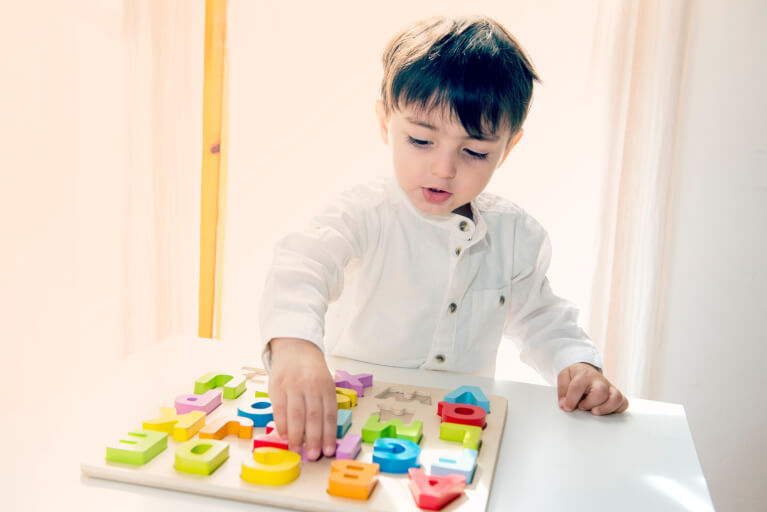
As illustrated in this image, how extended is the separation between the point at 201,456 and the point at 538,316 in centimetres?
68

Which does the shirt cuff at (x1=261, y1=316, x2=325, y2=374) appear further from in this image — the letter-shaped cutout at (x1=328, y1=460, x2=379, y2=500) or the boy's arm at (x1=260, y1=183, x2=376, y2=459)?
the letter-shaped cutout at (x1=328, y1=460, x2=379, y2=500)

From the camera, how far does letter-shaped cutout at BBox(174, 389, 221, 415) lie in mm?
707

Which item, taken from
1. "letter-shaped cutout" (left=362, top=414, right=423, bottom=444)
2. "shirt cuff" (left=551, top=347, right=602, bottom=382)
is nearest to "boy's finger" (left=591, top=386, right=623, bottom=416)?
"shirt cuff" (left=551, top=347, right=602, bottom=382)

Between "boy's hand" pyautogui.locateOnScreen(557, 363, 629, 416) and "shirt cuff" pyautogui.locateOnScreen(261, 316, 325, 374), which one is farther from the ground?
"shirt cuff" pyautogui.locateOnScreen(261, 316, 325, 374)

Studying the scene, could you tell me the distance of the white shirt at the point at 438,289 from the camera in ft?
3.56

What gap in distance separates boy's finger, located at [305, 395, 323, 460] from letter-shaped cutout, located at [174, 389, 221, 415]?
12 centimetres

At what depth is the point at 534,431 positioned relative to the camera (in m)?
0.74

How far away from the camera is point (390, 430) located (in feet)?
2.19

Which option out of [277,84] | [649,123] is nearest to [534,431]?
[649,123]

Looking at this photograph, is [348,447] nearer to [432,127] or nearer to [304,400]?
[304,400]

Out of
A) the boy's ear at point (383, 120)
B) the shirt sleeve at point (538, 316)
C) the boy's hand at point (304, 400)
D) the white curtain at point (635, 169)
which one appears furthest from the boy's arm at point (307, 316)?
the white curtain at point (635, 169)

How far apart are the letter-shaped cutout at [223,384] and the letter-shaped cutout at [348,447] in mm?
172

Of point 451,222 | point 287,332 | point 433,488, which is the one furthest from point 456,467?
point 451,222

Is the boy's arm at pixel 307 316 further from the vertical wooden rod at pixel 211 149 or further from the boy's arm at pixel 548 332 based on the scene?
the vertical wooden rod at pixel 211 149
